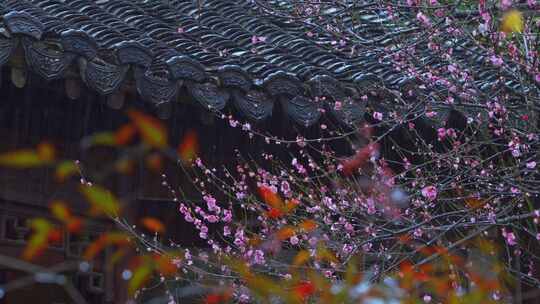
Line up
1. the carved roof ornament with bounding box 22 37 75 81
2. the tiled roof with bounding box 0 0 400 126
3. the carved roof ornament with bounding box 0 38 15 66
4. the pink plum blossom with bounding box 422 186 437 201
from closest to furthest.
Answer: the carved roof ornament with bounding box 0 38 15 66 → the carved roof ornament with bounding box 22 37 75 81 → the tiled roof with bounding box 0 0 400 126 → the pink plum blossom with bounding box 422 186 437 201

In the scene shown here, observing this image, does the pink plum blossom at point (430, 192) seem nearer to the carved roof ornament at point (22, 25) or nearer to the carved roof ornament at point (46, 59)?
the carved roof ornament at point (46, 59)

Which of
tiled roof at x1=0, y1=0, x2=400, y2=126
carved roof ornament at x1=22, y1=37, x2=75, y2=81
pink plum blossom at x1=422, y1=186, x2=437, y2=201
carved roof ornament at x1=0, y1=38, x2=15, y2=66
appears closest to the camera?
carved roof ornament at x1=0, y1=38, x2=15, y2=66

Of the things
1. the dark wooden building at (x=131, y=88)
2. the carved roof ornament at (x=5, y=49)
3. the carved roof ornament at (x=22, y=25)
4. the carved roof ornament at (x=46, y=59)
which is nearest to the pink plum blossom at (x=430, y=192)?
the dark wooden building at (x=131, y=88)

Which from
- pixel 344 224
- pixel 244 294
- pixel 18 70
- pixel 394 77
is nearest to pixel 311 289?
pixel 18 70

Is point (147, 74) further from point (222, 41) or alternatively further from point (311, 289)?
point (311, 289)

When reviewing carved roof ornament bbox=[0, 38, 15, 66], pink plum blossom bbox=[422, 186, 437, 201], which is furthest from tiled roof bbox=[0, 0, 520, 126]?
pink plum blossom bbox=[422, 186, 437, 201]

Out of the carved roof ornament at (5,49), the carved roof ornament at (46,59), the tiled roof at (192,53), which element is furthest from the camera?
the tiled roof at (192,53)

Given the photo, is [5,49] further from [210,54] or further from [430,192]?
[430,192]

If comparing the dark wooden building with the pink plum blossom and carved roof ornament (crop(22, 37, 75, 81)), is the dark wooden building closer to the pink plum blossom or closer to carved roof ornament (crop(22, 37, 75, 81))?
carved roof ornament (crop(22, 37, 75, 81))
